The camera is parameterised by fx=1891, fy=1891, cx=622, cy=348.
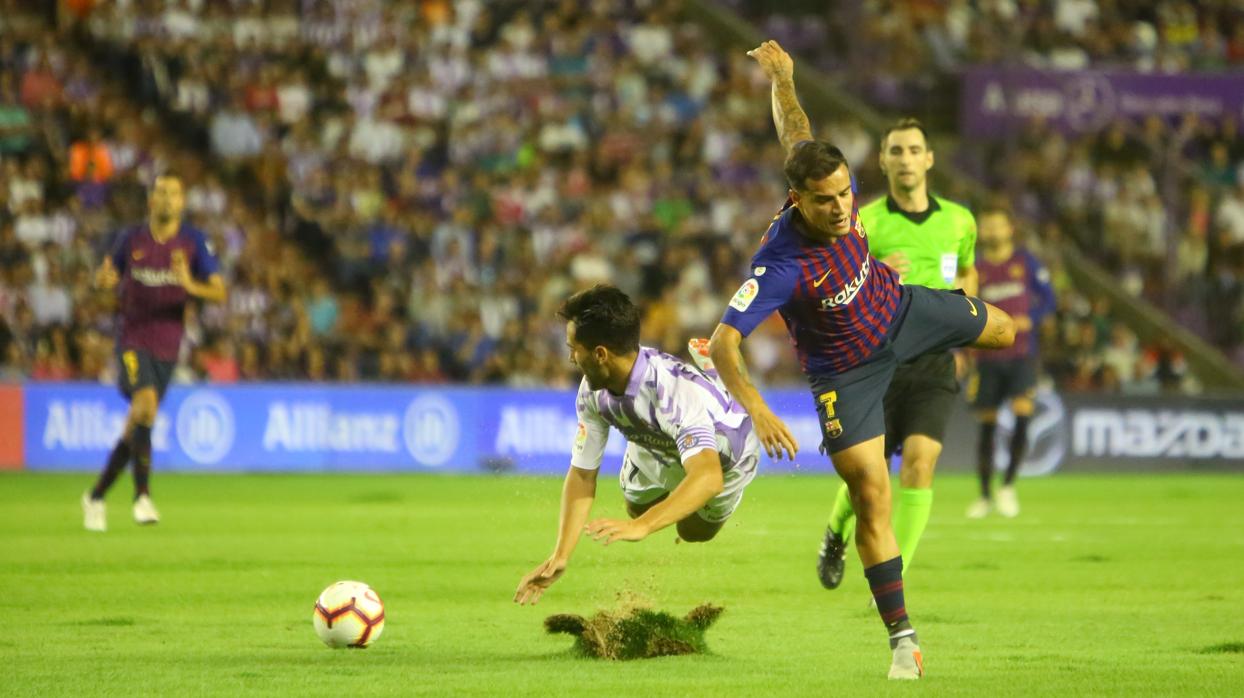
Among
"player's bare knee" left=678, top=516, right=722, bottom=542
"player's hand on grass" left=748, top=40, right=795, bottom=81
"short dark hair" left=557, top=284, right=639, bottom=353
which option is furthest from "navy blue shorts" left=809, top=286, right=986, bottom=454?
"player's bare knee" left=678, top=516, right=722, bottom=542

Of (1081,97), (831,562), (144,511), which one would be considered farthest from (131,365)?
(1081,97)

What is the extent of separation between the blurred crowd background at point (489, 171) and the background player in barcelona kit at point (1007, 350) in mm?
6673

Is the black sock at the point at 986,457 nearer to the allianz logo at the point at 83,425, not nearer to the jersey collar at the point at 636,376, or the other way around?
the jersey collar at the point at 636,376

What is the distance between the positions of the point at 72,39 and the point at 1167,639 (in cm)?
1990

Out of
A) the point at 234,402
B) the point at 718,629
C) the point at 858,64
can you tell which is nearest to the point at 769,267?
the point at 718,629

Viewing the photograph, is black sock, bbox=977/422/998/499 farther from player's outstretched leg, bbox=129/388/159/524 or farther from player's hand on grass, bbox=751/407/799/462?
player's hand on grass, bbox=751/407/799/462

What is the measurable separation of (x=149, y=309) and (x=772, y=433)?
8501 mm

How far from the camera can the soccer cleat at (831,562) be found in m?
10.0

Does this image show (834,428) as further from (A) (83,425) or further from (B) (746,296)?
(A) (83,425)

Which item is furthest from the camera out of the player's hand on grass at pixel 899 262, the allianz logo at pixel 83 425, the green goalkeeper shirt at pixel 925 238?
the allianz logo at pixel 83 425

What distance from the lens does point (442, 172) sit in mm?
24969

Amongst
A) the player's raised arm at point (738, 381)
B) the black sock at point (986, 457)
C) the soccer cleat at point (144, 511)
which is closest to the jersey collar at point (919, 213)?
the player's raised arm at point (738, 381)

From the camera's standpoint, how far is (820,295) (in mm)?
7500

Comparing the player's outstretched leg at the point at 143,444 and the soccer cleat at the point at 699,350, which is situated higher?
the soccer cleat at the point at 699,350
